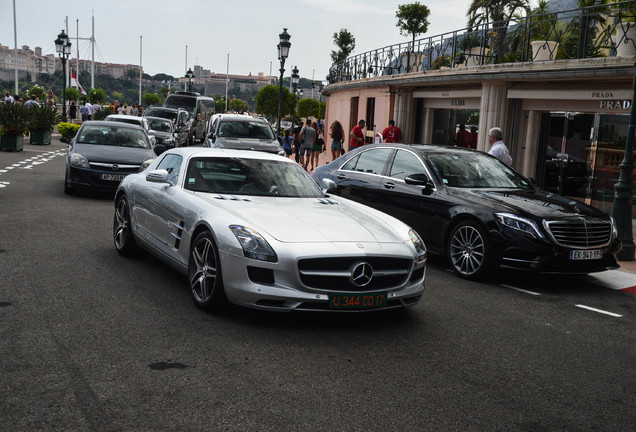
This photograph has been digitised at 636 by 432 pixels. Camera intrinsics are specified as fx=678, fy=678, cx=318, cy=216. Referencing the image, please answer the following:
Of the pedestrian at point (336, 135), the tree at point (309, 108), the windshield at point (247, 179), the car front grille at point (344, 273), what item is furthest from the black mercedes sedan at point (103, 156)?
the tree at point (309, 108)

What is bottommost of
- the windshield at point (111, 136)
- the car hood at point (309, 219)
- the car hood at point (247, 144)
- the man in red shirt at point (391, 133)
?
the car hood at point (309, 219)

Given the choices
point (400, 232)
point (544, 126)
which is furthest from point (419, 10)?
point (400, 232)

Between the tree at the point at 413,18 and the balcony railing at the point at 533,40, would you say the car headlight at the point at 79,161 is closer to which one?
the balcony railing at the point at 533,40

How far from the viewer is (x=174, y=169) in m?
7.12

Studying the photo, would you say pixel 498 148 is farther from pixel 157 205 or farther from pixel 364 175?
pixel 157 205

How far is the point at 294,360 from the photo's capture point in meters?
4.66

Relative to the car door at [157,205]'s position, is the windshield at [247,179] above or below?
above

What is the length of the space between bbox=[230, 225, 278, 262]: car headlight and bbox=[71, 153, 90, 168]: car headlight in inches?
343

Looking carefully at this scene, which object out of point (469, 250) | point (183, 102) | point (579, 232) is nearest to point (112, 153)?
point (469, 250)

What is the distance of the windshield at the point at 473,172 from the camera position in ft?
29.1

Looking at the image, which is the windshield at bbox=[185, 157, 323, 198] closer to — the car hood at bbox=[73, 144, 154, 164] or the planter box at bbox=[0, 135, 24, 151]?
the car hood at bbox=[73, 144, 154, 164]

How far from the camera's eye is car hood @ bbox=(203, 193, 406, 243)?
5453 millimetres

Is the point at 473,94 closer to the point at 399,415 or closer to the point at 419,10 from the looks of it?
the point at 399,415

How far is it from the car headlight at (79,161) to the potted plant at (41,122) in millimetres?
15015
